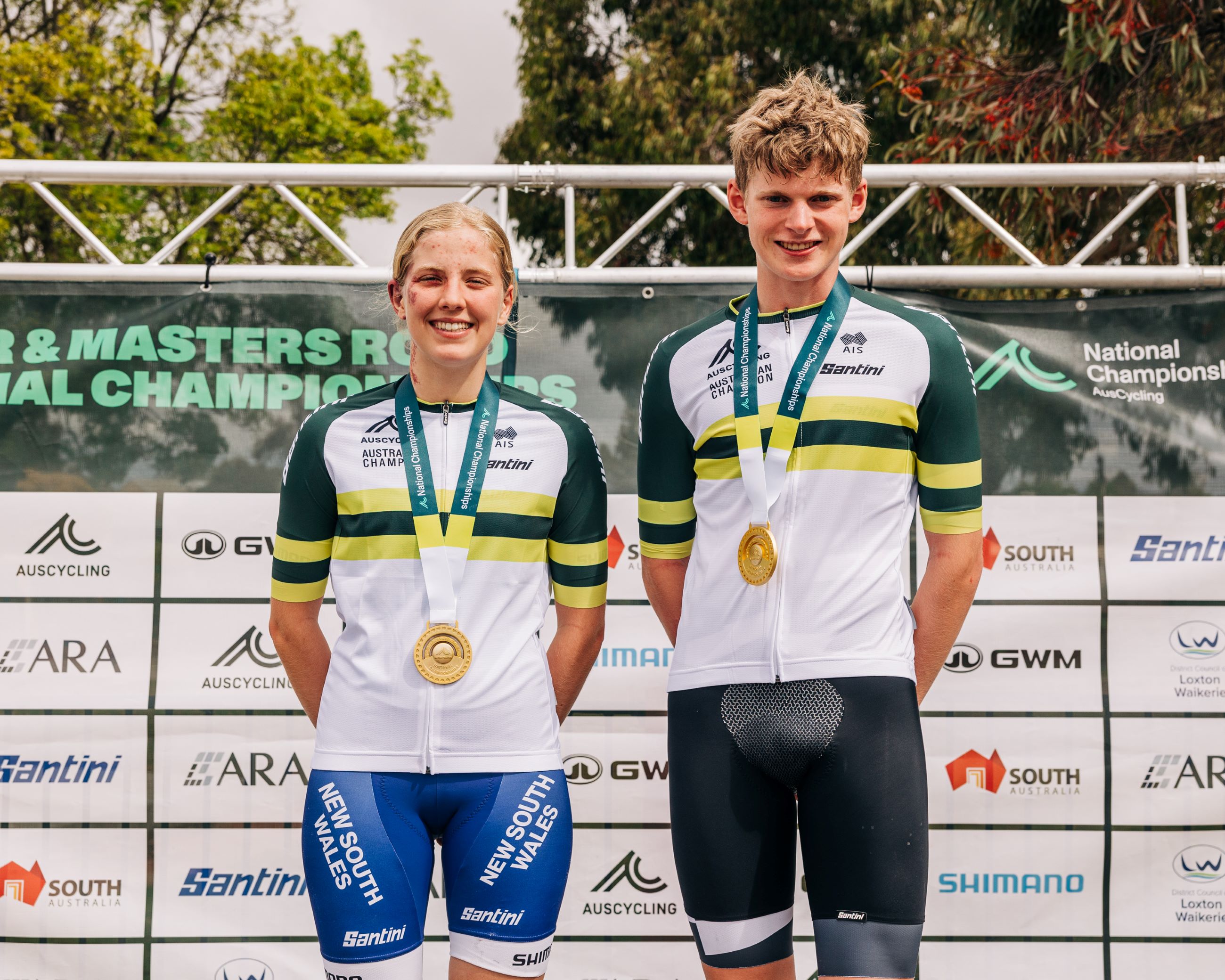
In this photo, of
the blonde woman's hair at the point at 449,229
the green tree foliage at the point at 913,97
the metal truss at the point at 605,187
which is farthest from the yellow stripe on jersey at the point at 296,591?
the green tree foliage at the point at 913,97

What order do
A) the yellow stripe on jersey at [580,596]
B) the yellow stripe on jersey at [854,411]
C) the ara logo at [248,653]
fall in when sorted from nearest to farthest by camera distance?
the yellow stripe on jersey at [854,411]
the yellow stripe on jersey at [580,596]
the ara logo at [248,653]

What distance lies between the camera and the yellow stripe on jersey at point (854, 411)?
2.10 metres

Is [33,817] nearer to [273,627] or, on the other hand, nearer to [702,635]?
[273,627]

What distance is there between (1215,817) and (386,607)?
2937 mm

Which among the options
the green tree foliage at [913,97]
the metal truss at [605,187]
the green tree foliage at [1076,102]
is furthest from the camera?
the green tree foliage at [913,97]

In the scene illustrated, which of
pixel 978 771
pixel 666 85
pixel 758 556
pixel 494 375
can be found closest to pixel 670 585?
pixel 758 556

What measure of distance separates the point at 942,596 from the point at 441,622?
100 centimetres

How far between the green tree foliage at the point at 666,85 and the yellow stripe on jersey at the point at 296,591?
31.3 ft

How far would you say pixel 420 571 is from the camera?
2.11 meters

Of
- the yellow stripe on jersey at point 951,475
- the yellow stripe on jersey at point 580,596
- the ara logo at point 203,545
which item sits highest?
the yellow stripe on jersey at point 951,475

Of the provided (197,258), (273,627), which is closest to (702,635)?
(273,627)

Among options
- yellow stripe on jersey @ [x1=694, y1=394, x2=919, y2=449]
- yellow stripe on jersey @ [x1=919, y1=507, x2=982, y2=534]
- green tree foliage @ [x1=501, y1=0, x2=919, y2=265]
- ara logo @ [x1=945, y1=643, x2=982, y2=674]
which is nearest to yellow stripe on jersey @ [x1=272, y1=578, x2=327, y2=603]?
yellow stripe on jersey @ [x1=694, y1=394, x2=919, y2=449]

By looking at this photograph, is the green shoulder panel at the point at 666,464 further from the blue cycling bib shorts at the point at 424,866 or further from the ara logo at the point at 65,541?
the ara logo at the point at 65,541

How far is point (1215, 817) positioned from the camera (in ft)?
11.7
